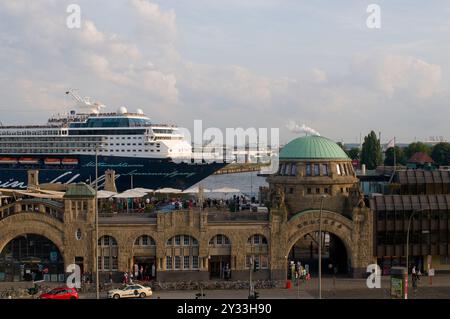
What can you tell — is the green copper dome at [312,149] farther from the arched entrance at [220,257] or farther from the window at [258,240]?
the arched entrance at [220,257]

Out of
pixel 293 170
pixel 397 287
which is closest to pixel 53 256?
pixel 293 170

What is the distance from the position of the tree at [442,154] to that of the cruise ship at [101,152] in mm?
69689

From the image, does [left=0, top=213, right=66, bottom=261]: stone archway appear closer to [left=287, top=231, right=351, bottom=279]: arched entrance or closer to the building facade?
the building facade

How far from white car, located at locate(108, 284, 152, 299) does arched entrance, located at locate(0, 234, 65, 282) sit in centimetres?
781

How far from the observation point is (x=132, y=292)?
4194 cm

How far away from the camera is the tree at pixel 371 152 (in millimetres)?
145212

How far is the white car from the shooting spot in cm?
4153

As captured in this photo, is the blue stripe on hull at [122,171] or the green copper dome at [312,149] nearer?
the green copper dome at [312,149]

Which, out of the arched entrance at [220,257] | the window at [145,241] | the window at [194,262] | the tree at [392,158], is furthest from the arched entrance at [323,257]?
the tree at [392,158]

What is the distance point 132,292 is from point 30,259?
415 inches
